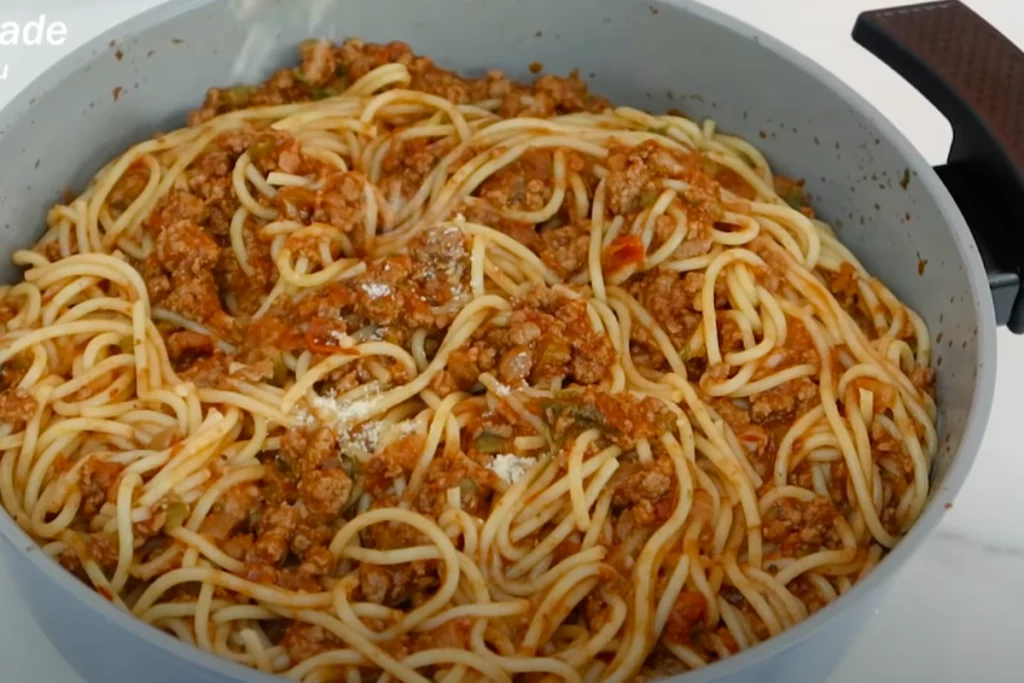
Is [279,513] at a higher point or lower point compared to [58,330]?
lower

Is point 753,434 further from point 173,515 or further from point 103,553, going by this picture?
point 103,553

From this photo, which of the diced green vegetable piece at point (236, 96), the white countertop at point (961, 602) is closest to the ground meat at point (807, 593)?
the white countertop at point (961, 602)

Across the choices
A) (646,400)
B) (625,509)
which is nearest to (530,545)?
(625,509)

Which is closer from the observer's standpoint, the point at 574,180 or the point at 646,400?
the point at 646,400

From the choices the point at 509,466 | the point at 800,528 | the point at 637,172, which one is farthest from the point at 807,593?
the point at 637,172

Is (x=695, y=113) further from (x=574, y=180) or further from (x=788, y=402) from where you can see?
(x=788, y=402)

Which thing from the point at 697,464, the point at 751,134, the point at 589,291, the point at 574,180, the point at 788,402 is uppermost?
the point at 751,134
